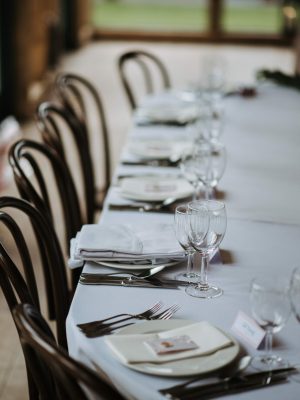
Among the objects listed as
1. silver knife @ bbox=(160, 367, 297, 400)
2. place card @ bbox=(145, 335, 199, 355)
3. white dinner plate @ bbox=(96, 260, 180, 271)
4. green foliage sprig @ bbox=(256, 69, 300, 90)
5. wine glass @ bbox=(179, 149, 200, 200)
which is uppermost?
green foliage sprig @ bbox=(256, 69, 300, 90)

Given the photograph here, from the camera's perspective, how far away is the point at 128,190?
2666 mm

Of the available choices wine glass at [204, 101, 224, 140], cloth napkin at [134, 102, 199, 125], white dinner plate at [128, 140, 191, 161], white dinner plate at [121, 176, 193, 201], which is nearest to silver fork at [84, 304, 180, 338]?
white dinner plate at [121, 176, 193, 201]

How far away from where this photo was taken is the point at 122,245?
6.95ft

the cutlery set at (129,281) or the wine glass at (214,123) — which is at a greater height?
the wine glass at (214,123)

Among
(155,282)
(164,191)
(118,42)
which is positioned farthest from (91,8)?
(155,282)

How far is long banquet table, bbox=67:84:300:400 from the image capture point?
1.64 meters

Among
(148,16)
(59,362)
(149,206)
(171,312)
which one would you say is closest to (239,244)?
(149,206)

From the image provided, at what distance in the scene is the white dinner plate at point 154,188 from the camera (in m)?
2.62

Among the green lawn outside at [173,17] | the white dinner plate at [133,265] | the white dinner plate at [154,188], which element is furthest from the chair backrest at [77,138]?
the green lawn outside at [173,17]

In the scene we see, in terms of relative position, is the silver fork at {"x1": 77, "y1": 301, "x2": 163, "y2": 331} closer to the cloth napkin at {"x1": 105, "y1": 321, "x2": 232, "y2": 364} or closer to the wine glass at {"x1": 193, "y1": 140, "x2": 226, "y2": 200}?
the cloth napkin at {"x1": 105, "y1": 321, "x2": 232, "y2": 364}

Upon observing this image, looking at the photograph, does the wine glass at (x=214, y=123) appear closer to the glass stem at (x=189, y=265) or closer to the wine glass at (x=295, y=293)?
the glass stem at (x=189, y=265)

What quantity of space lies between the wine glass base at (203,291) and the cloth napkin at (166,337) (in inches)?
7.2

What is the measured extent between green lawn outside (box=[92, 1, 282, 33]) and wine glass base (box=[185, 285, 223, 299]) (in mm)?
10704

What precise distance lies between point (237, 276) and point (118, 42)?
32.4 ft
